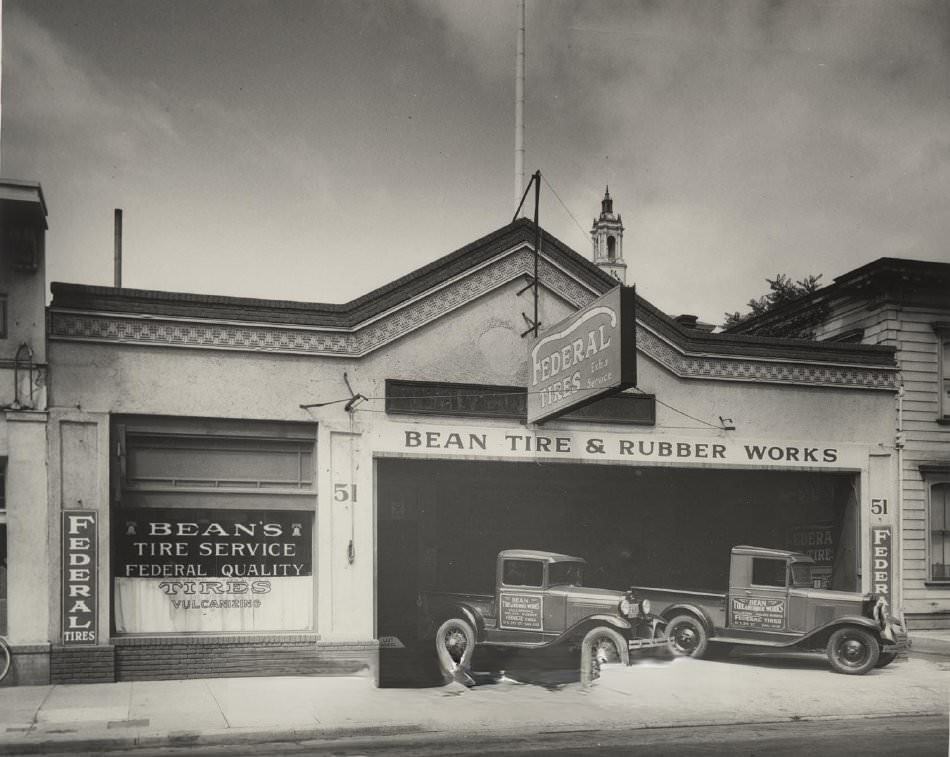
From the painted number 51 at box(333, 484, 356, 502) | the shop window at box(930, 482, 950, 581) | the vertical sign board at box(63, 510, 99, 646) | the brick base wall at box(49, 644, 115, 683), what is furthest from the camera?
the shop window at box(930, 482, 950, 581)

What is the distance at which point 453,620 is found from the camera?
52.9 feet

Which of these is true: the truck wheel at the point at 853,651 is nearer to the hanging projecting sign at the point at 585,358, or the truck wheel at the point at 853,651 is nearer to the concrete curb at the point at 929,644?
the concrete curb at the point at 929,644

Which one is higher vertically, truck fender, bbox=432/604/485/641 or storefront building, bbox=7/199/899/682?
storefront building, bbox=7/199/899/682

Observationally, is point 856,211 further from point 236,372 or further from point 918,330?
point 236,372

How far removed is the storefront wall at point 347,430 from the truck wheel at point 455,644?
145 cm

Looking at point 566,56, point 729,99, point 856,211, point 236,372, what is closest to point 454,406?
point 236,372

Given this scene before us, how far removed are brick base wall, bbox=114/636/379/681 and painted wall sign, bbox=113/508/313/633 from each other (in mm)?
237

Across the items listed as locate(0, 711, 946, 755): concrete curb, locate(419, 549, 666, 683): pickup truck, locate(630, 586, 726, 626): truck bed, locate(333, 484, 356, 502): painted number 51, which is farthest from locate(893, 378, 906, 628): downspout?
locate(333, 484, 356, 502): painted number 51

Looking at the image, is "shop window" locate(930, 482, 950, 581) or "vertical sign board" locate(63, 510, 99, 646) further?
"shop window" locate(930, 482, 950, 581)

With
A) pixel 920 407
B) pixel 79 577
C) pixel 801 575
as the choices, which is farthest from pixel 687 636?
pixel 79 577

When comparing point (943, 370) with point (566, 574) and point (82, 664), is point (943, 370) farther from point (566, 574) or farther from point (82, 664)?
point (82, 664)

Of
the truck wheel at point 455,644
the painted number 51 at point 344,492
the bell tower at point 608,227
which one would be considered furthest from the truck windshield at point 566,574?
the bell tower at point 608,227

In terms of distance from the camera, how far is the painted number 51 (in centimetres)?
1508

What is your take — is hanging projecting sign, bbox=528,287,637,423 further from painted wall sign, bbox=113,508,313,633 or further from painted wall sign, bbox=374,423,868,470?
painted wall sign, bbox=113,508,313,633
